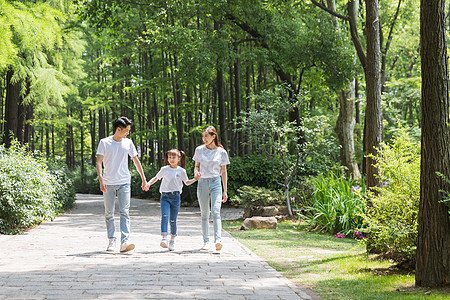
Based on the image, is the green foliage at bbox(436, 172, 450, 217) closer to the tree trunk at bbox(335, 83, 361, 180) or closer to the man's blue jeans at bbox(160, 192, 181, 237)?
the man's blue jeans at bbox(160, 192, 181, 237)

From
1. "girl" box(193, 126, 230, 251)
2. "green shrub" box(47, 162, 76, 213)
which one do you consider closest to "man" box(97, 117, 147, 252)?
"girl" box(193, 126, 230, 251)

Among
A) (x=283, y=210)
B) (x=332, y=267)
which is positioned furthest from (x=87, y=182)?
(x=332, y=267)

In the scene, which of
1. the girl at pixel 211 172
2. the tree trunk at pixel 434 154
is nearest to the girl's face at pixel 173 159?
the girl at pixel 211 172

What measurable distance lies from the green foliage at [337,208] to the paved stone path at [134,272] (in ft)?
10.0

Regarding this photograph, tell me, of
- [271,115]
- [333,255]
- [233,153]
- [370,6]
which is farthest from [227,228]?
[233,153]

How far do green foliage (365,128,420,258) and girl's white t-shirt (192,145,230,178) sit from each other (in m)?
2.54

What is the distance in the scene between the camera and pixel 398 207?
658 cm

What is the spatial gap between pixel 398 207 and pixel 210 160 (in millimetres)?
3070

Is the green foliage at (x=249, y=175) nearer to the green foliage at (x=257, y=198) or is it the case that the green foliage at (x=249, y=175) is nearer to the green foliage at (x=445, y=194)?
the green foliage at (x=257, y=198)

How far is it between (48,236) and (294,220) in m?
7.22

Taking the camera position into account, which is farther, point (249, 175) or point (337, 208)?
point (249, 175)

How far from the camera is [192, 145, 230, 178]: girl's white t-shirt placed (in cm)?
799

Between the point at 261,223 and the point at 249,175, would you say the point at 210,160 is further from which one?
the point at 249,175

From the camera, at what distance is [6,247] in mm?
8500
